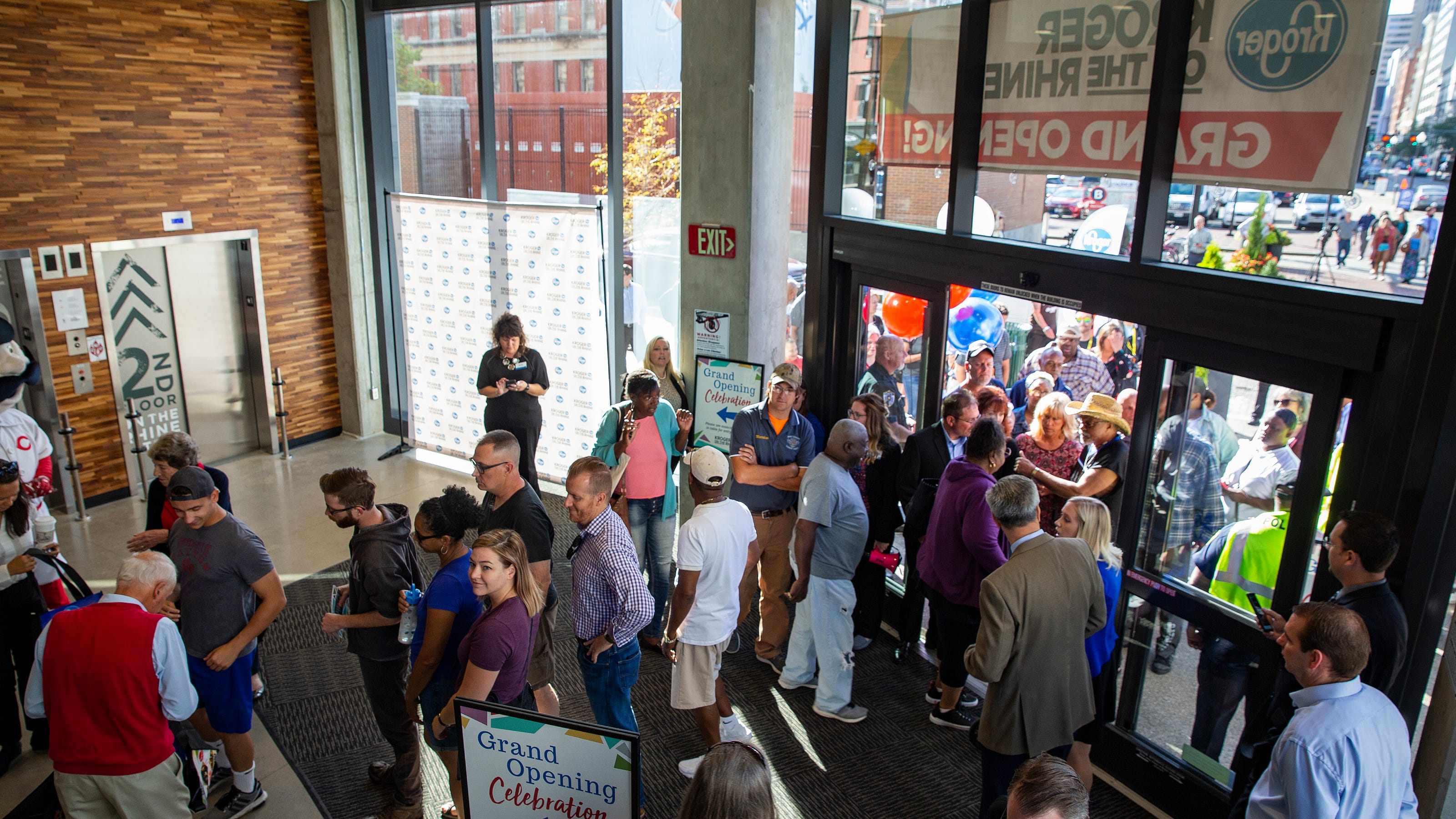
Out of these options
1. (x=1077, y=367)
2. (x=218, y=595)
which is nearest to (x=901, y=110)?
(x=1077, y=367)

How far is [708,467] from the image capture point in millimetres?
4055

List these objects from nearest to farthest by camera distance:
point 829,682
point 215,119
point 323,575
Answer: point 829,682
point 323,575
point 215,119

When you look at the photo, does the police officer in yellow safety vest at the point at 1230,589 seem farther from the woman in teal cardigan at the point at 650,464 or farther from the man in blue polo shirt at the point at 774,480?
the woman in teal cardigan at the point at 650,464

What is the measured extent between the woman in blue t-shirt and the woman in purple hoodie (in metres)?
2.30

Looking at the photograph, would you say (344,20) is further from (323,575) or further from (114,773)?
(114,773)

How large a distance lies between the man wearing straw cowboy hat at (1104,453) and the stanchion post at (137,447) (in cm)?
752

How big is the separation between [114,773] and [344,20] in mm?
7553

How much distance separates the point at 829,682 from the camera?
4988mm

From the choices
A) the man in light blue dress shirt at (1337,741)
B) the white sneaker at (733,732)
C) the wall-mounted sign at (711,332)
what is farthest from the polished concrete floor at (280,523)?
the man in light blue dress shirt at (1337,741)

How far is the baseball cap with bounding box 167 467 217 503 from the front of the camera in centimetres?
385

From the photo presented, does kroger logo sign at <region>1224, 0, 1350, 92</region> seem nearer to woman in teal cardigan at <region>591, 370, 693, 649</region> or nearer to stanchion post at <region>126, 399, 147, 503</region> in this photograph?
woman in teal cardigan at <region>591, 370, 693, 649</region>

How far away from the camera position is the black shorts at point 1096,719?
13.0 ft

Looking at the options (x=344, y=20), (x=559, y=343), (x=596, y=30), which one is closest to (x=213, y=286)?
(x=344, y=20)

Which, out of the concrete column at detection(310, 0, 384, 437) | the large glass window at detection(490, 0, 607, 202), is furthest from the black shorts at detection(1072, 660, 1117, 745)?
the concrete column at detection(310, 0, 384, 437)
